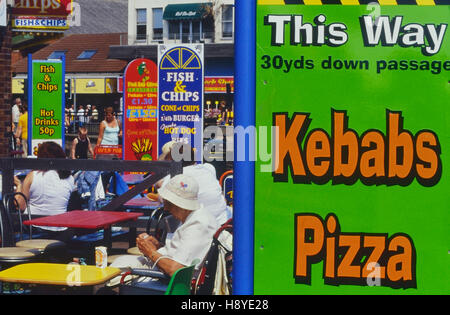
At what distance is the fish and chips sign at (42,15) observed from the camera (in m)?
15.1

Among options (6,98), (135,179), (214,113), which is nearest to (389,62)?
(135,179)

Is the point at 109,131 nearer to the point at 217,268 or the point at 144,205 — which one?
the point at 144,205

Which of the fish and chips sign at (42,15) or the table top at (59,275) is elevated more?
the fish and chips sign at (42,15)

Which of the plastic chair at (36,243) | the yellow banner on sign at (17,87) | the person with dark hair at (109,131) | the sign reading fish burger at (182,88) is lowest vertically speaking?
the plastic chair at (36,243)

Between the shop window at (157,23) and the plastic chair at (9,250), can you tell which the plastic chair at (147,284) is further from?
the shop window at (157,23)

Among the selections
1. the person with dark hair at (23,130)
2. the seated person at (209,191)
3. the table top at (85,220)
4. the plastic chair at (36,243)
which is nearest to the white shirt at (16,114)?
the person with dark hair at (23,130)

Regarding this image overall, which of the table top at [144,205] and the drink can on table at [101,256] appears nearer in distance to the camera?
the drink can on table at [101,256]

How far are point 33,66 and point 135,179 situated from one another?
188 inches

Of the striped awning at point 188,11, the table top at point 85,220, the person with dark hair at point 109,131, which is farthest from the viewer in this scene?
the striped awning at point 188,11

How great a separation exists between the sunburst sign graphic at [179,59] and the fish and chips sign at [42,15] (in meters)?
5.25

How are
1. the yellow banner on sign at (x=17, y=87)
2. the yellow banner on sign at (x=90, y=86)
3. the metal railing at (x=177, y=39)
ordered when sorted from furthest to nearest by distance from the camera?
the yellow banner on sign at (x=90, y=86), the yellow banner on sign at (x=17, y=87), the metal railing at (x=177, y=39)

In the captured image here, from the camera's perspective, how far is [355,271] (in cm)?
214

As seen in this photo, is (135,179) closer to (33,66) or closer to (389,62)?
(33,66)

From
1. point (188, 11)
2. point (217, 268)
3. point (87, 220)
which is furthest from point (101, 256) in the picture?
point (188, 11)
